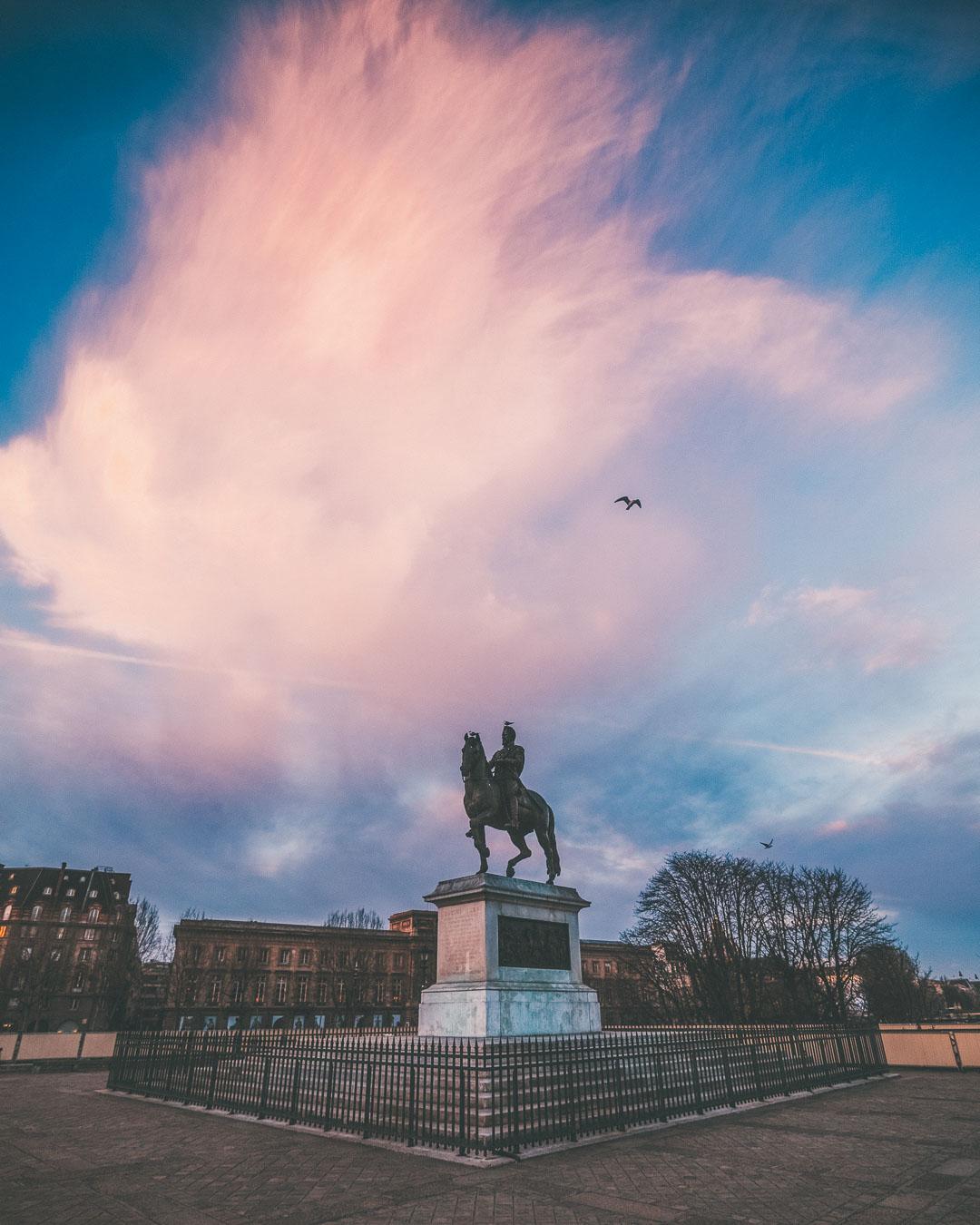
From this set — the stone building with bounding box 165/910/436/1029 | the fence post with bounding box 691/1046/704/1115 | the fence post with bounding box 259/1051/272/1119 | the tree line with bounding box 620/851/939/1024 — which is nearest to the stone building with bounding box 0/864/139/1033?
the stone building with bounding box 165/910/436/1029

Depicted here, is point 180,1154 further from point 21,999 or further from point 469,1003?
point 21,999

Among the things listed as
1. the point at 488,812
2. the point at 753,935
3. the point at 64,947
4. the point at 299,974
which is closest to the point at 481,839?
the point at 488,812

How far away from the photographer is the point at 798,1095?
54.9 feet

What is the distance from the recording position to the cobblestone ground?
7.36 meters

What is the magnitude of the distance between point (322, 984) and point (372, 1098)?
8529 centimetres

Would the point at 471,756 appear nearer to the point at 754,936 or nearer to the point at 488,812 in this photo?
the point at 488,812

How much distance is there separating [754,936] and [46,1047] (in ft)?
129

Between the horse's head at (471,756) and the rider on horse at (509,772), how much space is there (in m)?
0.65

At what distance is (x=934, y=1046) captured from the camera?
Answer: 2308cm

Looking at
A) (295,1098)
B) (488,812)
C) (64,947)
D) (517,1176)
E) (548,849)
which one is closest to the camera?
(517,1176)

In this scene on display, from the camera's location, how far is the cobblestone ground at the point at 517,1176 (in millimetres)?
7355

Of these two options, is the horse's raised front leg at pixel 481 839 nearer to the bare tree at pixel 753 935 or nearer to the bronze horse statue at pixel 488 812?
the bronze horse statue at pixel 488 812

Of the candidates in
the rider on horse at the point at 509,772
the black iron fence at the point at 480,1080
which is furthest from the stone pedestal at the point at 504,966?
the rider on horse at the point at 509,772

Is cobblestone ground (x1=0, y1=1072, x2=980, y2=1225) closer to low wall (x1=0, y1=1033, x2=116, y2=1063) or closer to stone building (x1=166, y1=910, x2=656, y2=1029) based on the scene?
low wall (x1=0, y1=1033, x2=116, y2=1063)
